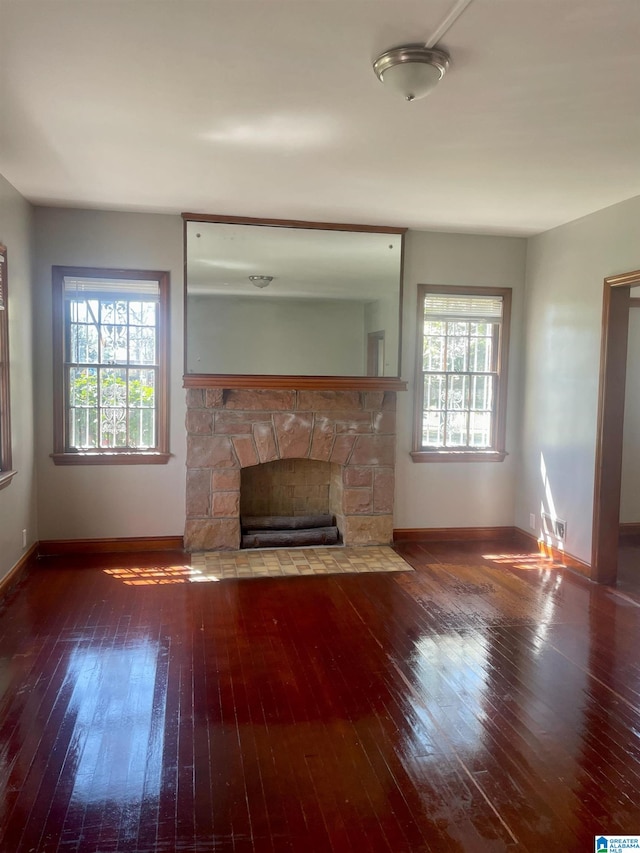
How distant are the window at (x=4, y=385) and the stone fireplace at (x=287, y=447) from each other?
139 centimetres

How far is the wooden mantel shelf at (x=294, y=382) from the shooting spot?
5.07 meters

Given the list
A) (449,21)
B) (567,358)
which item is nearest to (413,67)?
(449,21)

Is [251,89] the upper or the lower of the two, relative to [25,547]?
upper

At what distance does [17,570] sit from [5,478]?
2.72 ft

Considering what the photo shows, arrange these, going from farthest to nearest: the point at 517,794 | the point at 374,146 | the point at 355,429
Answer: the point at 355,429 → the point at 374,146 → the point at 517,794

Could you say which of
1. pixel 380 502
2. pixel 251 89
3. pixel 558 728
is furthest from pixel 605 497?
pixel 251 89

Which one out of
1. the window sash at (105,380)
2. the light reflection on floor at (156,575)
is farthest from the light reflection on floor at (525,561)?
the window sash at (105,380)

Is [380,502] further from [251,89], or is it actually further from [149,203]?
[251,89]

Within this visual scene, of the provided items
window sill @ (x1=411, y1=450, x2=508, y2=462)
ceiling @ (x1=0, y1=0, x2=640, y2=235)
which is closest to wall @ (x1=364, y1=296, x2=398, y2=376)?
window sill @ (x1=411, y1=450, x2=508, y2=462)

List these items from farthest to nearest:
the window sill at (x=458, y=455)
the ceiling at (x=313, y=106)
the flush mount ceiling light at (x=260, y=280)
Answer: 1. the window sill at (x=458, y=455)
2. the flush mount ceiling light at (x=260, y=280)
3. the ceiling at (x=313, y=106)

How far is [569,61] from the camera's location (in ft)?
8.00

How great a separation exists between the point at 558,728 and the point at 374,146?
9.78 ft

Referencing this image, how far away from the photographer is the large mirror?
5.10 metres

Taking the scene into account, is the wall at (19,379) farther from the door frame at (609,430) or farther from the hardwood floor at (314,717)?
the door frame at (609,430)
